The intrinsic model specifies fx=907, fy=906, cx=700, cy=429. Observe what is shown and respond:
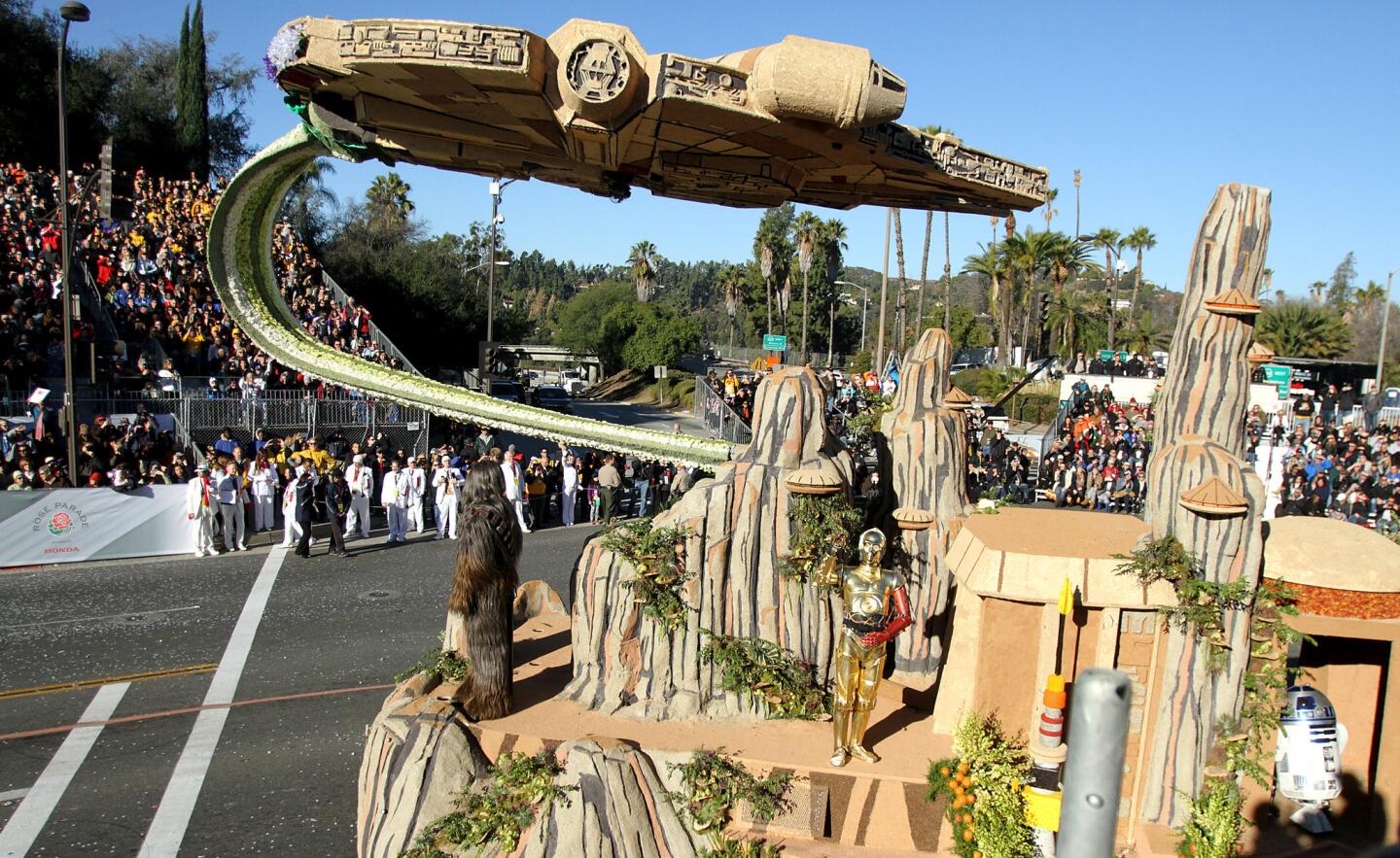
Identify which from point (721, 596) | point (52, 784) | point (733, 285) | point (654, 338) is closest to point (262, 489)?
point (52, 784)

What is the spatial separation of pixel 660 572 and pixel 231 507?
36.5 feet

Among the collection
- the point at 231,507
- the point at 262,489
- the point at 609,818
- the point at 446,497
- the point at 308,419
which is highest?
the point at 308,419

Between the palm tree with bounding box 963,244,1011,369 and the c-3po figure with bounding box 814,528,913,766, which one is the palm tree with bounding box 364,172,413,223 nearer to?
the palm tree with bounding box 963,244,1011,369

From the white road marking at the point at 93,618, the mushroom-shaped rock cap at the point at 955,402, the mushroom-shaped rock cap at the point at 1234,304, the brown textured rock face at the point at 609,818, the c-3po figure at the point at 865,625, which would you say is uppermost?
the mushroom-shaped rock cap at the point at 1234,304

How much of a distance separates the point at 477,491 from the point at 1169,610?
17.8 ft

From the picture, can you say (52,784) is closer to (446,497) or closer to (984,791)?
(984,791)

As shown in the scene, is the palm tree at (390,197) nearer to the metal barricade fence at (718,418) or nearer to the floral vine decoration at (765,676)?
the metal barricade fence at (718,418)

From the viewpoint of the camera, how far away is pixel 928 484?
8.91 metres

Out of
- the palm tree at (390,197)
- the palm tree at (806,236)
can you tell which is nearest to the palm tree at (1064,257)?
the palm tree at (806,236)

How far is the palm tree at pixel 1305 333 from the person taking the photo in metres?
42.5

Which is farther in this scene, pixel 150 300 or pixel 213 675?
pixel 150 300

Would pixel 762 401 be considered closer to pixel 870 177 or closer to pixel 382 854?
pixel 870 177

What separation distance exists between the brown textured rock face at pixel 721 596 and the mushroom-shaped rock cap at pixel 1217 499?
2850 millimetres

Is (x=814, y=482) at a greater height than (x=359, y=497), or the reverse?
(x=814, y=482)
